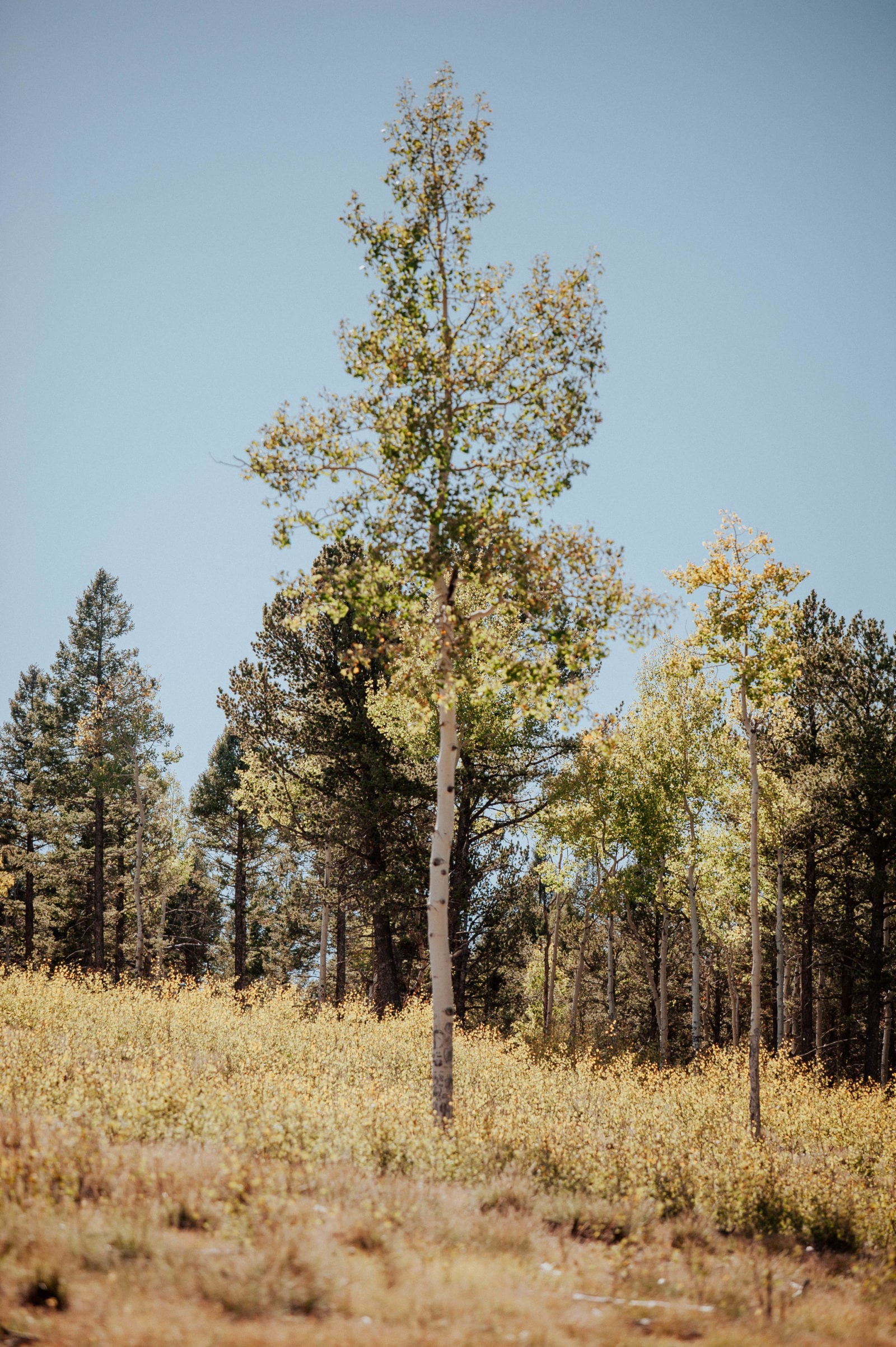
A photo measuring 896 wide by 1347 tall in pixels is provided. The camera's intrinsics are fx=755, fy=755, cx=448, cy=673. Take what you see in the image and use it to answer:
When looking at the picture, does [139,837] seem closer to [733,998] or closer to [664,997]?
[664,997]

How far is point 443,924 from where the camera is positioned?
972 cm

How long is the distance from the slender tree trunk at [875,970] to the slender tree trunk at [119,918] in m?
31.9

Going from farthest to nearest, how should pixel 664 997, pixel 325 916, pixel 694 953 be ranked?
1. pixel 325 916
2. pixel 664 997
3. pixel 694 953

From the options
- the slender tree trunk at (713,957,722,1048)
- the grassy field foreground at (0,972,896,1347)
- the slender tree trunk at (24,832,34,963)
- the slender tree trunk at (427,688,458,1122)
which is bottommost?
the slender tree trunk at (713,957,722,1048)

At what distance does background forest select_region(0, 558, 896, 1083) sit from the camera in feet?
68.3

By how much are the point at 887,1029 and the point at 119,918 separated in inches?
1412

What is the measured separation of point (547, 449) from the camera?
10.1 m

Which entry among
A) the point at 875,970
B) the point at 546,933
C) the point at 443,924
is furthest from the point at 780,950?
the point at 443,924

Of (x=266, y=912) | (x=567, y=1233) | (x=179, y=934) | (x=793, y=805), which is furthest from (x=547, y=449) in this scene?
(x=179, y=934)

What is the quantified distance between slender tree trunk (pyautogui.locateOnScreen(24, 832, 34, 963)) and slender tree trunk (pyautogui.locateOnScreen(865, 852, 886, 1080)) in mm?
35273

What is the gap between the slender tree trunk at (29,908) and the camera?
37.1 metres

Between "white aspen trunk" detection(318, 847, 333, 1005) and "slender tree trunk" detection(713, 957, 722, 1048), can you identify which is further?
"slender tree trunk" detection(713, 957, 722, 1048)

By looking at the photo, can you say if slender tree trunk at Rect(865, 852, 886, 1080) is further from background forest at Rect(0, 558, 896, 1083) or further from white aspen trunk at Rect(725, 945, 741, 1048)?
white aspen trunk at Rect(725, 945, 741, 1048)

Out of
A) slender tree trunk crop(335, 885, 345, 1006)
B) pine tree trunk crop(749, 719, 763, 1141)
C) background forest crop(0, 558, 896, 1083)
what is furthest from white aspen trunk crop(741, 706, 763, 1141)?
slender tree trunk crop(335, 885, 345, 1006)
